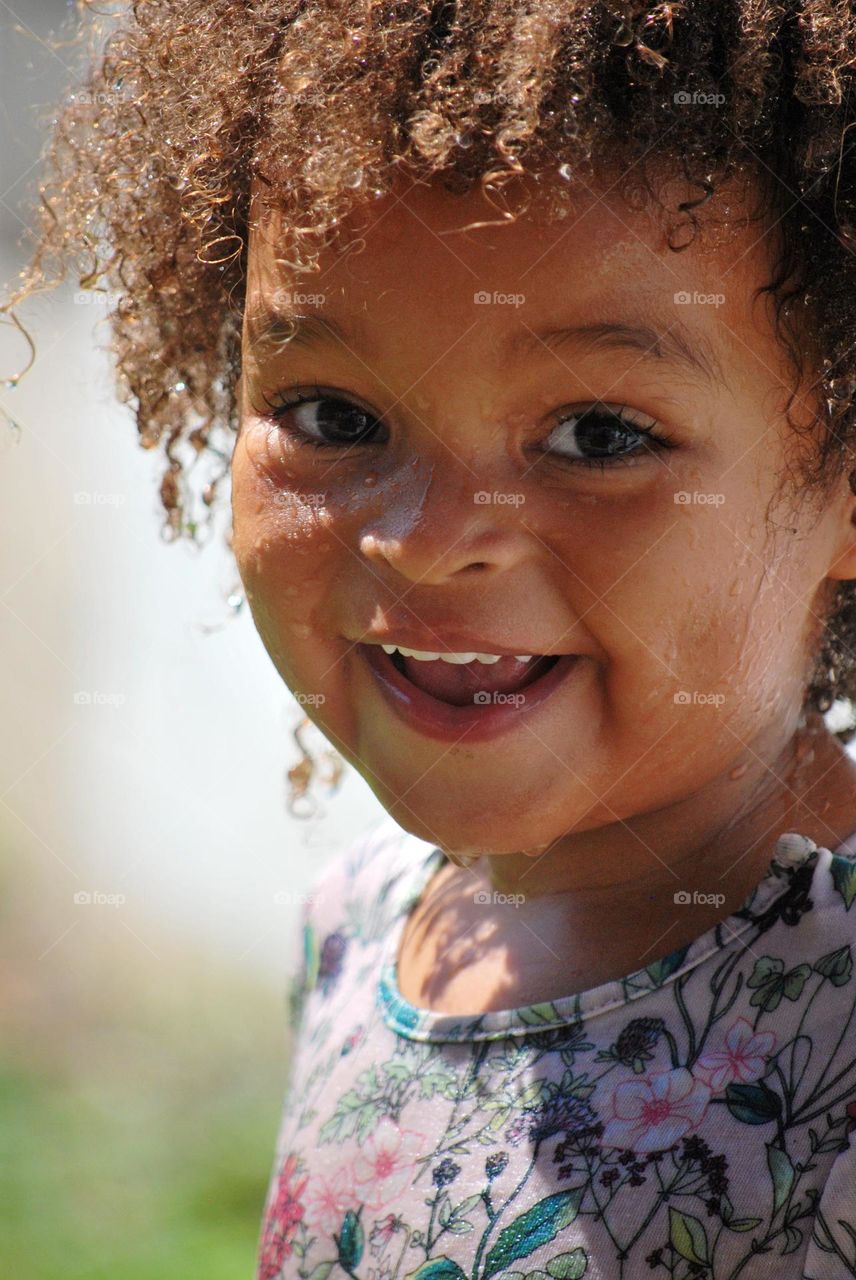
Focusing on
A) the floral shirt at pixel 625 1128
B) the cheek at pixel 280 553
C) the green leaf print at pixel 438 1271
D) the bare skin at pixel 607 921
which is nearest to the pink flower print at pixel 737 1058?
the floral shirt at pixel 625 1128

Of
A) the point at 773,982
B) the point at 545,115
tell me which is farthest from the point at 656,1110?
the point at 545,115

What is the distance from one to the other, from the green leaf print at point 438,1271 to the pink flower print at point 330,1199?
0.41ft

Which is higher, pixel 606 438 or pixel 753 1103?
pixel 606 438

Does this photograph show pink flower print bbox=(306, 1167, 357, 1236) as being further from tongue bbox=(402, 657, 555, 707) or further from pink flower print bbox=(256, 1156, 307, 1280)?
tongue bbox=(402, 657, 555, 707)

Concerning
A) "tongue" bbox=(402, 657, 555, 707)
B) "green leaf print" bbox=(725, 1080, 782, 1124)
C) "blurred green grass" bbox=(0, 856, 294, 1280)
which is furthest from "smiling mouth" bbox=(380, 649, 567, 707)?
"blurred green grass" bbox=(0, 856, 294, 1280)

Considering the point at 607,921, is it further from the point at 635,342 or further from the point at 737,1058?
the point at 635,342

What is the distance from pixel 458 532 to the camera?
989 millimetres

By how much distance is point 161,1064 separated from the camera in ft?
10.9

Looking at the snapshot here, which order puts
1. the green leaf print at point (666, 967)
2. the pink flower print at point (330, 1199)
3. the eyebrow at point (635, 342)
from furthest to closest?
the pink flower print at point (330, 1199), the green leaf print at point (666, 967), the eyebrow at point (635, 342)

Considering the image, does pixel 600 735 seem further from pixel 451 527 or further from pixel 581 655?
pixel 451 527

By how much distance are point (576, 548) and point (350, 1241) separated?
653mm

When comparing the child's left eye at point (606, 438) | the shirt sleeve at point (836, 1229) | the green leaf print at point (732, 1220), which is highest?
the child's left eye at point (606, 438)

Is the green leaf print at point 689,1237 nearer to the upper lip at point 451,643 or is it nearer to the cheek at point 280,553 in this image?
the upper lip at point 451,643

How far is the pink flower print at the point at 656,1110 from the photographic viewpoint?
981 millimetres
